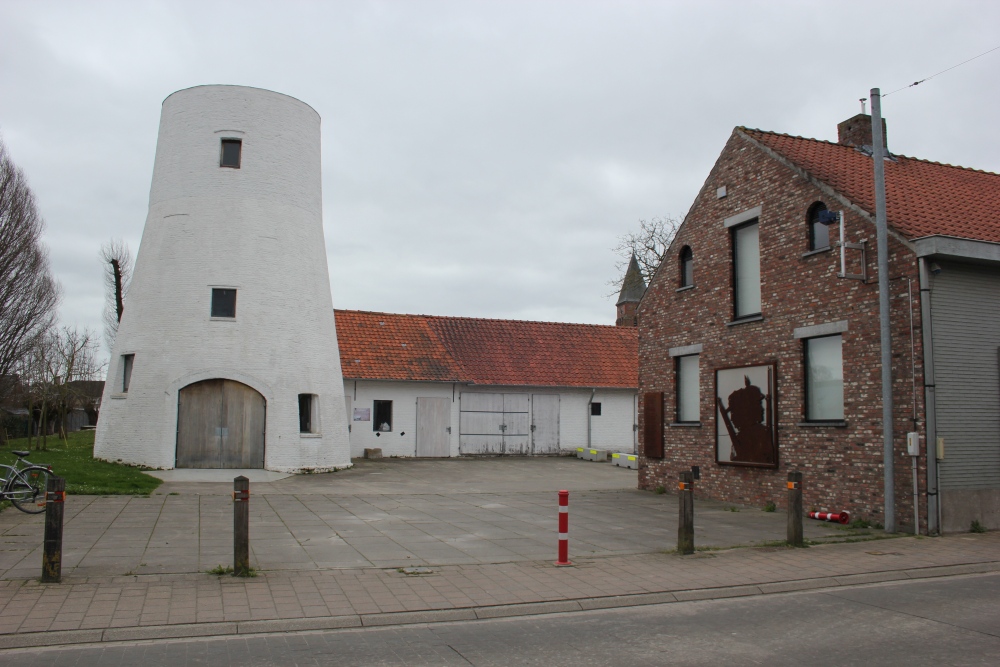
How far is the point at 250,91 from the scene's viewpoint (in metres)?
23.5

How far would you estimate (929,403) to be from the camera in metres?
13.1

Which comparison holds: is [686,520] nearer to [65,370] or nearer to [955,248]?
[955,248]

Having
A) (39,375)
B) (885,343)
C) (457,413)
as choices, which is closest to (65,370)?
(39,375)

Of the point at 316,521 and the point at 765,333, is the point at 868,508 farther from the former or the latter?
the point at 316,521

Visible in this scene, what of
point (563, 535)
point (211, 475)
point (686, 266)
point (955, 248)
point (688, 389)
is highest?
point (686, 266)

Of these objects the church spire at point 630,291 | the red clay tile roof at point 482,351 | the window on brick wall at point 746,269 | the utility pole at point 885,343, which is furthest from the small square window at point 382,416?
the church spire at point 630,291

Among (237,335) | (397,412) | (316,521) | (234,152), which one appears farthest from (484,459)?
(316,521)

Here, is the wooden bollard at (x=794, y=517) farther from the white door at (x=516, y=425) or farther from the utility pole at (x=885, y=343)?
the white door at (x=516, y=425)

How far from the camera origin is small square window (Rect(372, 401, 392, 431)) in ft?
98.1

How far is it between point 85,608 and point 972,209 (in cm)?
1601

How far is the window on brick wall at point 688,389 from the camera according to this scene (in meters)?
19.0

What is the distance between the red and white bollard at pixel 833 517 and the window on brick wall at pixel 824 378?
169 cm

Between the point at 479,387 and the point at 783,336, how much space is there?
1717cm

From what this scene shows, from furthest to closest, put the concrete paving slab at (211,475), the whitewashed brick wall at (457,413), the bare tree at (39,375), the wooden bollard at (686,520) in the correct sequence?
the bare tree at (39,375) < the whitewashed brick wall at (457,413) < the concrete paving slab at (211,475) < the wooden bollard at (686,520)
